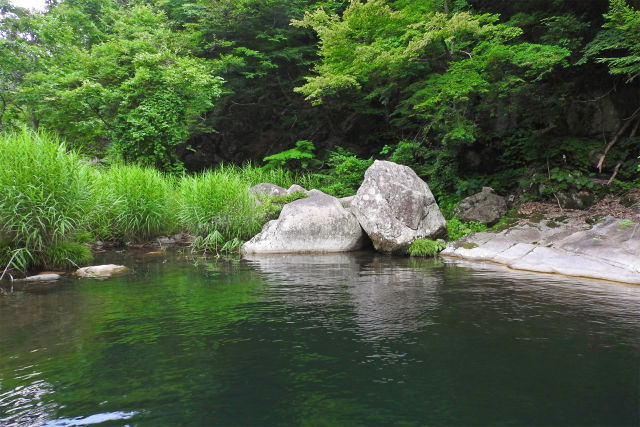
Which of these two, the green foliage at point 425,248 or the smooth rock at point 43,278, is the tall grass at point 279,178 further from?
the smooth rock at point 43,278

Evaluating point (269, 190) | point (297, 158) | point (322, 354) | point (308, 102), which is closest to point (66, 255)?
point (322, 354)

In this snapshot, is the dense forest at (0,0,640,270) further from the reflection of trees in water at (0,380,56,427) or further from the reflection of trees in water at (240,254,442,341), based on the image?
the reflection of trees in water at (0,380,56,427)

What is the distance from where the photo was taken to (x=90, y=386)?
2.60 meters

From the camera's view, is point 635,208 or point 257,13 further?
point 257,13

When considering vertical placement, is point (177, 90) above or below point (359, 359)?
above

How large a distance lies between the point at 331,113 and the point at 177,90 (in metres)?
6.98

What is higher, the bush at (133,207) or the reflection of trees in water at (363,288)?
the bush at (133,207)

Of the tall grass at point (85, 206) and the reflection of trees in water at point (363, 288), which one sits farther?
the tall grass at point (85, 206)

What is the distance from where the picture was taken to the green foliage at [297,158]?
15.4 metres

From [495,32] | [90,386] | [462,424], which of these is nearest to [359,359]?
[462,424]

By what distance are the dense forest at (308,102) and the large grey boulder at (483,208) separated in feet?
1.71

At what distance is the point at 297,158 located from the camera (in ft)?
53.4

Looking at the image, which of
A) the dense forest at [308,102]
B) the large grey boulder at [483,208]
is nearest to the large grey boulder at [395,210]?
the large grey boulder at [483,208]

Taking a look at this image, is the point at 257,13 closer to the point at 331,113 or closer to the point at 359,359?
the point at 331,113
